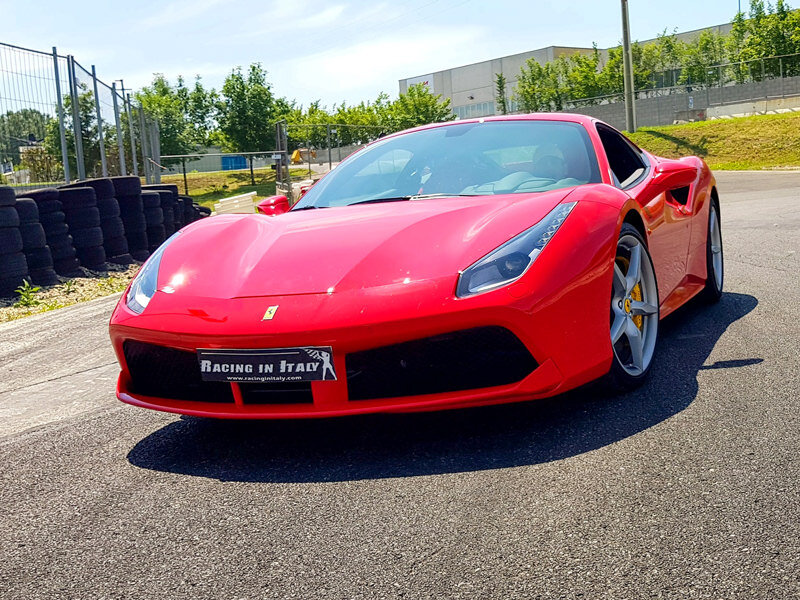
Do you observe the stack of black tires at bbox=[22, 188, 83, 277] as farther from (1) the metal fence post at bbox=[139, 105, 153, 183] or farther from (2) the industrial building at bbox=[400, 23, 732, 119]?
(2) the industrial building at bbox=[400, 23, 732, 119]

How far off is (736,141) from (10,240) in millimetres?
24971

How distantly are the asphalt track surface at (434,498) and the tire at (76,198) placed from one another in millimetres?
6113

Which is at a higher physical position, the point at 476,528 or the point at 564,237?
the point at 564,237

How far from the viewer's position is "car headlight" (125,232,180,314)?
3.31 metres

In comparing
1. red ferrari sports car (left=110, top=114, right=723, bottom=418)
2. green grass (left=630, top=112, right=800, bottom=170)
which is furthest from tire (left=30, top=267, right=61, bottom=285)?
green grass (left=630, top=112, right=800, bottom=170)

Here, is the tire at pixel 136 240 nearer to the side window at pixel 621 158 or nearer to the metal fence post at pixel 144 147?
the side window at pixel 621 158

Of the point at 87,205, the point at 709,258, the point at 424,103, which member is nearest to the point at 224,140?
the point at 424,103

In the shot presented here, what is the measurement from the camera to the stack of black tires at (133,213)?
1146 cm

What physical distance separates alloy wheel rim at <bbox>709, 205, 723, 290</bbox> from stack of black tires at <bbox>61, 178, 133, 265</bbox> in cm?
730

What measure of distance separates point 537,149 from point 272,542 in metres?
2.49

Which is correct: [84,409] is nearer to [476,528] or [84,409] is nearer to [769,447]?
[476,528]

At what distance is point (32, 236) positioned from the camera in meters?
8.95

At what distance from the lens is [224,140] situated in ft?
186

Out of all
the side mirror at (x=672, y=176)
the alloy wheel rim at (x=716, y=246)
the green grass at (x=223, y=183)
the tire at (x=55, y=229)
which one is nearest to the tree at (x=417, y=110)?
the green grass at (x=223, y=183)
